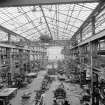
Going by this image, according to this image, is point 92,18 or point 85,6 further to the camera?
point 92,18

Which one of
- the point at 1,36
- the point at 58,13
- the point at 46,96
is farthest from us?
the point at 1,36

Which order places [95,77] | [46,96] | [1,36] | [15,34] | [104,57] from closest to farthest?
1. [104,57]
2. [95,77]
3. [46,96]
4. [1,36]
5. [15,34]

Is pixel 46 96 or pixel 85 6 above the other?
pixel 85 6

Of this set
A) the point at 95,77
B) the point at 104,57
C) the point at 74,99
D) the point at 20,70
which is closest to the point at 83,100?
the point at 74,99

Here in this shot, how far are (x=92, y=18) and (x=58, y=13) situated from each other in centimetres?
329

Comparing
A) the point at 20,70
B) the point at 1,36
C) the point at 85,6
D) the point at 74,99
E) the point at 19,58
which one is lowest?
the point at 74,99

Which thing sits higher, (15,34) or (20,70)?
(15,34)

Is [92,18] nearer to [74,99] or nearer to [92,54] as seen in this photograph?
[92,54]

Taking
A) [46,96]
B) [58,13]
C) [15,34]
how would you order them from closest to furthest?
[46,96] → [58,13] → [15,34]

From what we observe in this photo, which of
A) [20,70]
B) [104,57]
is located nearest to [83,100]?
[104,57]

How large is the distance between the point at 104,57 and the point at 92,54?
2441mm

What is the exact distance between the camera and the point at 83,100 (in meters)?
9.88

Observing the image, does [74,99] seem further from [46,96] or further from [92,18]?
[92,18]

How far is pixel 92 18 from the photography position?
10.0 metres
